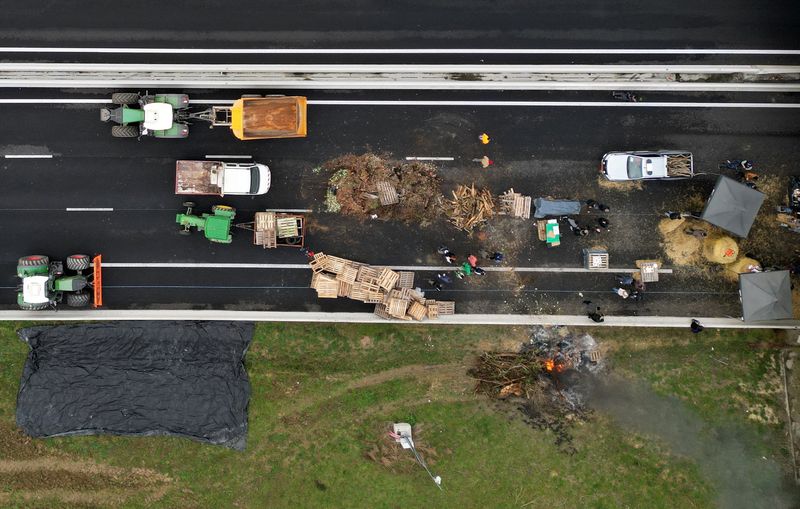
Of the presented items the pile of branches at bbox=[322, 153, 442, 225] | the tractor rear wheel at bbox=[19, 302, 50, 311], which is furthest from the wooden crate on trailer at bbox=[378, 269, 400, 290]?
the tractor rear wheel at bbox=[19, 302, 50, 311]

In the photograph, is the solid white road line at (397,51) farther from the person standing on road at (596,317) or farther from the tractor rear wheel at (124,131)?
the person standing on road at (596,317)

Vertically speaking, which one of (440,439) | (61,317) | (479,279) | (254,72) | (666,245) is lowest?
(440,439)

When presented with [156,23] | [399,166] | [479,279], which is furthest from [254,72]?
[479,279]

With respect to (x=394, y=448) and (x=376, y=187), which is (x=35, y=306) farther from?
(x=394, y=448)

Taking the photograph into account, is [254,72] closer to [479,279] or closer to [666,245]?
[479,279]

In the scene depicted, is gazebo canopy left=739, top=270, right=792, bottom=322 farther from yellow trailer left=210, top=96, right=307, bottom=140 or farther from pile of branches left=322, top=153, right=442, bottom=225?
yellow trailer left=210, top=96, right=307, bottom=140

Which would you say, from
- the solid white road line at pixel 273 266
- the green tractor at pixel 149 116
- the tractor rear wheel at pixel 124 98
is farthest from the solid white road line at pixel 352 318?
the tractor rear wheel at pixel 124 98

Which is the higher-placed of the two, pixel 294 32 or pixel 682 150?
pixel 294 32
